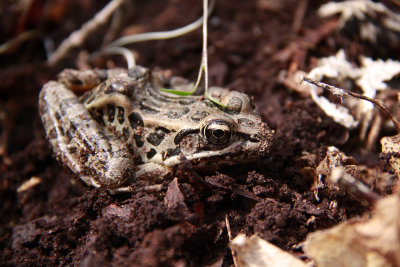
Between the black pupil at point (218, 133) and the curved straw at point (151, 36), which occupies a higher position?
the curved straw at point (151, 36)

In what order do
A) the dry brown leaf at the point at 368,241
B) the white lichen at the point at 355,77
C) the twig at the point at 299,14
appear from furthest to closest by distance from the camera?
1. the twig at the point at 299,14
2. the white lichen at the point at 355,77
3. the dry brown leaf at the point at 368,241

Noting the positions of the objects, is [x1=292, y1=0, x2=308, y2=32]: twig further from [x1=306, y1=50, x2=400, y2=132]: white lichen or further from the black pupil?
the black pupil

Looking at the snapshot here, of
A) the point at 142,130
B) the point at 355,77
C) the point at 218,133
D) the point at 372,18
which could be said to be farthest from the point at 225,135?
the point at 372,18

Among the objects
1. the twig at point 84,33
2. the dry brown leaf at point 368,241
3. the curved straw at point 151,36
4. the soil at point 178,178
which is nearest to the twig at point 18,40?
the soil at point 178,178

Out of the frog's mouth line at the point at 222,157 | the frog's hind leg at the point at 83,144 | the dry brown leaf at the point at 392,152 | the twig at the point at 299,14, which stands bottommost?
the frog's hind leg at the point at 83,144

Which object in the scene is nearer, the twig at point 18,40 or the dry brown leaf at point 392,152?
the dry brown leaf at point 392,152

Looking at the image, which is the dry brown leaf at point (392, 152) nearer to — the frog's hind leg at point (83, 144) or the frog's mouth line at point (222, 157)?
the frog's mouth line at point (222, 157)
